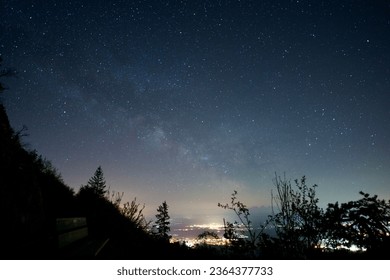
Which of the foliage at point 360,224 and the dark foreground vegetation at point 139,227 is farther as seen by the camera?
the foliage at point 360,224

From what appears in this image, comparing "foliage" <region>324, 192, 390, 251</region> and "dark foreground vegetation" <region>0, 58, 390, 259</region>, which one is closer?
"dark foreground vegetation" <region>0, 58, 390, 259</region>

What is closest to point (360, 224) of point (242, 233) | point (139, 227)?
point (242, 233)

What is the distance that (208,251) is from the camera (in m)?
8.17

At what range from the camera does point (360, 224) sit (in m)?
5.79

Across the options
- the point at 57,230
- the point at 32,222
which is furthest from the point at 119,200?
the point at 57,230

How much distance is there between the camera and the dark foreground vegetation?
3.38 m

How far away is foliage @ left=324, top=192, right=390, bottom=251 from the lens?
564cm

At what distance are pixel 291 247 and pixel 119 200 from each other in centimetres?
706

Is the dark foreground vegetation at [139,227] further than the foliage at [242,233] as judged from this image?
No

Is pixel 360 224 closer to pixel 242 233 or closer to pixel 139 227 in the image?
pixel 242 233

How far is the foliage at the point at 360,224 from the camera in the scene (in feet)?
18.5

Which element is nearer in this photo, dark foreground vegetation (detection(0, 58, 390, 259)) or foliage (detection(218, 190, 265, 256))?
dark foreground vegetation (detection(0, 58, 390, 259))
